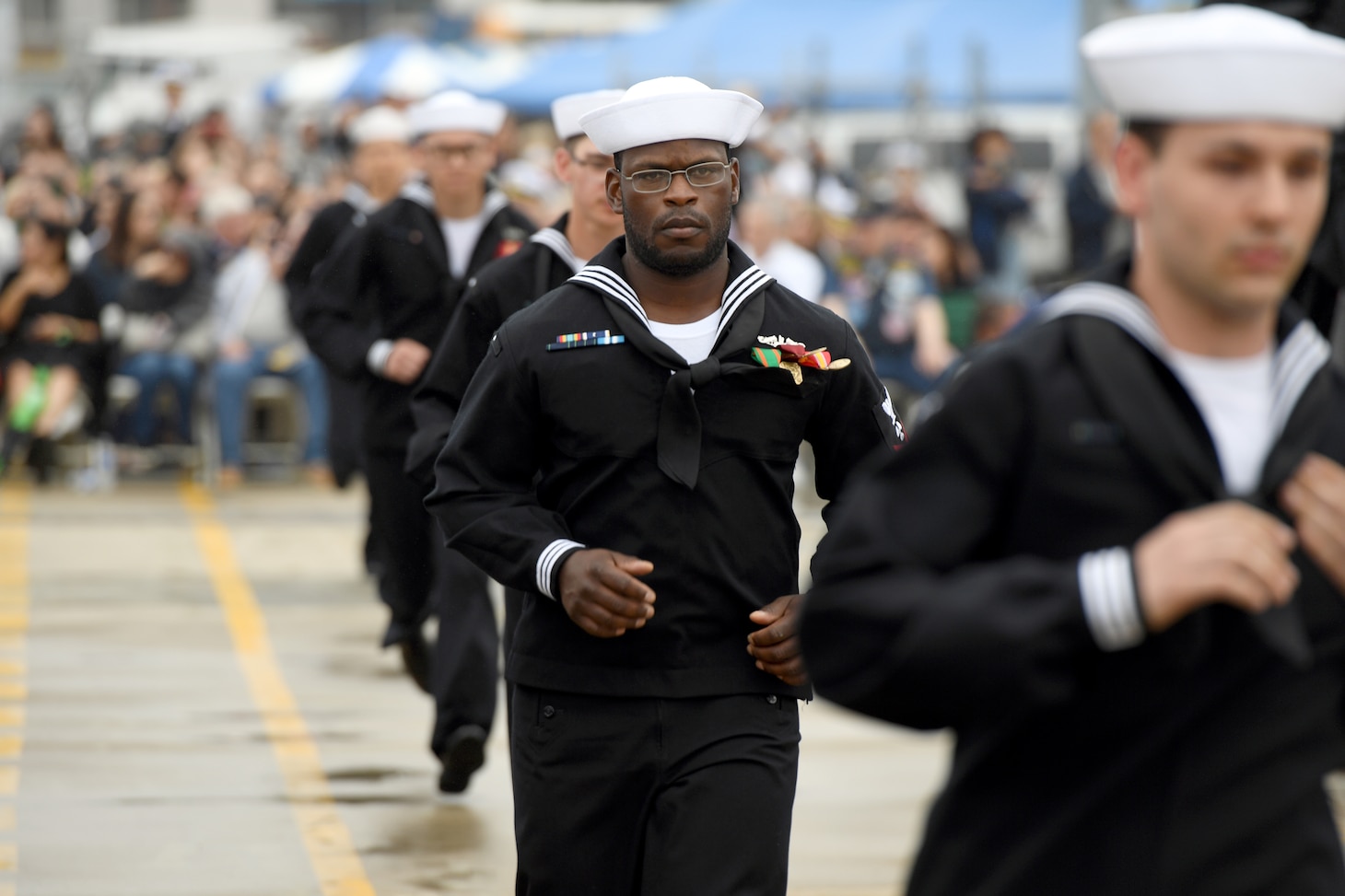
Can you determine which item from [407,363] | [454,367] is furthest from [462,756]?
[454,367]

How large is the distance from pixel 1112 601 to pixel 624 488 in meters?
1.94

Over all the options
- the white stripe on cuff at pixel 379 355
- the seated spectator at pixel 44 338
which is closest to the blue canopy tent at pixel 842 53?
the seated spectator at pixel 44 338

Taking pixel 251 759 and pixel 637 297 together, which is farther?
pixel 251 759

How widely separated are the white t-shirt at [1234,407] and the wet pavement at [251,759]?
13.5 ft

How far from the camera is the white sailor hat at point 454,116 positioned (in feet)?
27.7

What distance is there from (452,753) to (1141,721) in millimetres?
4928

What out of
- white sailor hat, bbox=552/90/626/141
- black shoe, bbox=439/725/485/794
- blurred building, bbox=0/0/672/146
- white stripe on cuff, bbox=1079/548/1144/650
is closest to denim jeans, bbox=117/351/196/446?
black shoe, bbox=439/725/485/794

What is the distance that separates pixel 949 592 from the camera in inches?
111

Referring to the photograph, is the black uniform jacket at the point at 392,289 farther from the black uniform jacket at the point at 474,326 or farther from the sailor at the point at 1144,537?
the sailor at the point at 1144,537

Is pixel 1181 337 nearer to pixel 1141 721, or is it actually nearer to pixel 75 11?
pixel 1141 721

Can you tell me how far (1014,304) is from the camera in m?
16.8

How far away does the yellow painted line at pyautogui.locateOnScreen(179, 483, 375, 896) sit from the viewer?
707cm

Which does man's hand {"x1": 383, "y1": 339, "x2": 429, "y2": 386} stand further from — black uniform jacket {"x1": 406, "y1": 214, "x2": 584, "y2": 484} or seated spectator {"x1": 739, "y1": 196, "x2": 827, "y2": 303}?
seated spectator {"x1": 739, "y1": 196, "x2": 827, "y2": 303}

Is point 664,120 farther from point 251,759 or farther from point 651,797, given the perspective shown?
point 251,759
